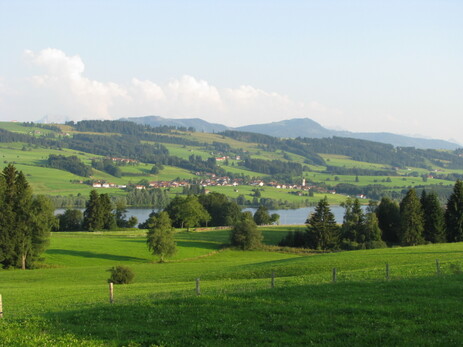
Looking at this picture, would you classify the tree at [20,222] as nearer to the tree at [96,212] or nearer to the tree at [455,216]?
the tree at [96,212]

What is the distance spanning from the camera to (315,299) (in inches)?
811

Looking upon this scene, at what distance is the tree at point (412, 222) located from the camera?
83.6m

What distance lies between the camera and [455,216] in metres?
84.7

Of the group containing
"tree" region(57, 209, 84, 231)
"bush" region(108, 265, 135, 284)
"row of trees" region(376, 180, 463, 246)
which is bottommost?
"tree" region(57, 209, 84, 231)

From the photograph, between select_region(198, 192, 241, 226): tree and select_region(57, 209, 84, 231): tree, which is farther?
select_region(198, 192, 241, 226): tree

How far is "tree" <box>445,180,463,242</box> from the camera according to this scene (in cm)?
8400

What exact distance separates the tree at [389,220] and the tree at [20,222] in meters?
57.3

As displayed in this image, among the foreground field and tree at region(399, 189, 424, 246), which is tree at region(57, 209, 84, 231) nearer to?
tree at region(399, 189, 424, 246)

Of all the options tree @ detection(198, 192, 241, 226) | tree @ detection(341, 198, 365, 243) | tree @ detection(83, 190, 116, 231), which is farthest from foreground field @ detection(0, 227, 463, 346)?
tree @ detection(198, 192, 241, 226)

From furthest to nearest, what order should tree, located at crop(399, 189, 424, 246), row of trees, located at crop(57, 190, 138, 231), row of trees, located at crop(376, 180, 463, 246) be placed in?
row of trees, located at crop(57, 190, 138, 231)
row of trees, located at crop(376, 180, 463, 246)
tree, located at crop(399, 189, 424, 246)

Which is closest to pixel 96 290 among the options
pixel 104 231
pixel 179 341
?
pixel 179 341

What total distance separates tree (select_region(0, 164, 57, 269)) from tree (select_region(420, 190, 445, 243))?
59410 millimetres

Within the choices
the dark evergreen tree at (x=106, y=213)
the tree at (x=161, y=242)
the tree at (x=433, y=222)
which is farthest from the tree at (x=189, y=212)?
the tree at (x=433, y=222)

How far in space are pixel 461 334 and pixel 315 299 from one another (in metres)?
6.35
